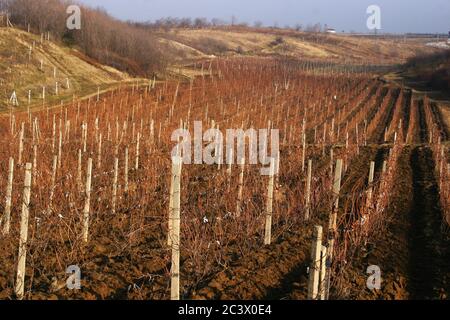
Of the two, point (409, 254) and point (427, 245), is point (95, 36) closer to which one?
point (427, 245)

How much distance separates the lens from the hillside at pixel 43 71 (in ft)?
71.7

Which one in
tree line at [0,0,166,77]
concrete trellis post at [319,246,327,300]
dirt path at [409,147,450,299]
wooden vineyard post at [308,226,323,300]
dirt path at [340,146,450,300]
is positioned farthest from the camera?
tree line at [0,0,166,77]

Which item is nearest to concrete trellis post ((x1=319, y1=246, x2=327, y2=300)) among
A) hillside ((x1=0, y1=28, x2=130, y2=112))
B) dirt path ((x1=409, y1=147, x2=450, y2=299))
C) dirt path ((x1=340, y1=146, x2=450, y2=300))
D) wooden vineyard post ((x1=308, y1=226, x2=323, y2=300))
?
wooden vineyard post ((x1=308, y1=226, x2=323, y2=300))

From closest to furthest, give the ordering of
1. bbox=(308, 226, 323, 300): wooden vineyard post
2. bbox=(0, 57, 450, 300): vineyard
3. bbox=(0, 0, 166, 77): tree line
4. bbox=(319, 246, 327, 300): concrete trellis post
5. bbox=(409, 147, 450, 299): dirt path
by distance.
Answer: bbox=(308, 226, 323, 300): wooden vineyard post < bbox=(319, 246, 327, 300): concrete trellis post < bbox=(0, 57, 450, 300): vineyard < bbox=(409, 147, 450, 299): dirt path < bbox=(0, 0, 166, 77): tree line

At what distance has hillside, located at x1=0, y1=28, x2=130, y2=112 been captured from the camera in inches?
860

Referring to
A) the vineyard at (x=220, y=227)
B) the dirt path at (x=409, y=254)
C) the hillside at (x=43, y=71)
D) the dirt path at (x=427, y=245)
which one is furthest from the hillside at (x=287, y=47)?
the dirt path at (x=409, y=254)

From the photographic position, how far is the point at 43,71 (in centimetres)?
2455

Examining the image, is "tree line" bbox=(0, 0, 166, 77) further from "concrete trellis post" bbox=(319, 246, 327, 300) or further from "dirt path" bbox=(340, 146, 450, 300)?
"concrete trellis post" bbox=(319, 246, 327, 300)

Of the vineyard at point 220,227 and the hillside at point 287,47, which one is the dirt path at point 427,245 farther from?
the hillside at point 287,47

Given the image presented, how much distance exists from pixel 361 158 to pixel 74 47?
77.7 ft

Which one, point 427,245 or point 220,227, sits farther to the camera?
point 427,245

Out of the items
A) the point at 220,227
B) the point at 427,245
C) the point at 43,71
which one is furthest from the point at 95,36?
the point at 427,245

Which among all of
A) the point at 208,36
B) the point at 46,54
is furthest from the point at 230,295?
the point at 208,36

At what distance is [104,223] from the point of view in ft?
23.2
